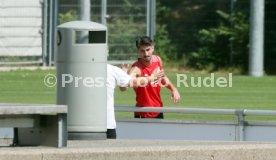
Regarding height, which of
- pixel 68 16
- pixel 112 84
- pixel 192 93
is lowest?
pixel 192 93

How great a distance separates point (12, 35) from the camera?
33906mm

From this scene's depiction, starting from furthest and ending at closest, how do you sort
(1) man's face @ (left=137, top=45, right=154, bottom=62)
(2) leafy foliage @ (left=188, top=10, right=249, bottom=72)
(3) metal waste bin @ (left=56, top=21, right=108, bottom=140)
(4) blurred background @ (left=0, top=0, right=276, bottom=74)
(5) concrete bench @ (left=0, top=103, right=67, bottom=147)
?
(2) leafy foliage @ (left=188, top=10, right=249, bottom=72) → (4) blurred background @ (left=0, top=0, right=276, bottom=74) → (1) man's face @ (left=137, top=45, right=154, bottom=62) → (3) metal waste bin @ (left=56, top=21, right=108, bottom=140) → (5) concrete bench @ (left=0, top=103, right=67, bottom=147)

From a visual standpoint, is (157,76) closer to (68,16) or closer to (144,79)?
(144,79)

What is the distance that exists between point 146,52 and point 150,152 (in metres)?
4.01

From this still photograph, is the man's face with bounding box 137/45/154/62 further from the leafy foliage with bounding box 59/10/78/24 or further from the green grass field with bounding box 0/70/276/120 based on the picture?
the leafy foliage with bounding box 59/10/78/24

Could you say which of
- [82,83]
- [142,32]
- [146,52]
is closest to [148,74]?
[146,52]

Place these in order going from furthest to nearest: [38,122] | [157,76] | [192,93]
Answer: [192,93], [157,76], [38,122]

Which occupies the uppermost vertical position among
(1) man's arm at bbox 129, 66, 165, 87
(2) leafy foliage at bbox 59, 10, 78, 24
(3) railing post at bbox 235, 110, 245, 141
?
(2) leafy foliage at bbox 59, 10, 78, 24

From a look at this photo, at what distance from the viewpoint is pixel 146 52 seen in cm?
1497

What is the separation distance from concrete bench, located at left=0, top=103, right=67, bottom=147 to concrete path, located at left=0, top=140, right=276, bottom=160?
0.65 ft

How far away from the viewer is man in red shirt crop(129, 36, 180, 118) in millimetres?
14938

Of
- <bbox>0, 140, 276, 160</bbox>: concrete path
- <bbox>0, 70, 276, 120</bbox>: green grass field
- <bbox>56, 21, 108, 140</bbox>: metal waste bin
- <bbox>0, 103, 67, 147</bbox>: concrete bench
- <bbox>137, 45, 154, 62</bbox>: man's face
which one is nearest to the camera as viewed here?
<bbox>0, 140, 276, 160</bbox>: concrete path

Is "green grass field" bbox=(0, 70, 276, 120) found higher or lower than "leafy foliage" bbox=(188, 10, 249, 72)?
lower

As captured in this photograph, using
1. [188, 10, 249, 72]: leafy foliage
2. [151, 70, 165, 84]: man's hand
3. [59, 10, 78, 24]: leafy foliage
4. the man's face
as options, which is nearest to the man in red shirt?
the man's face
